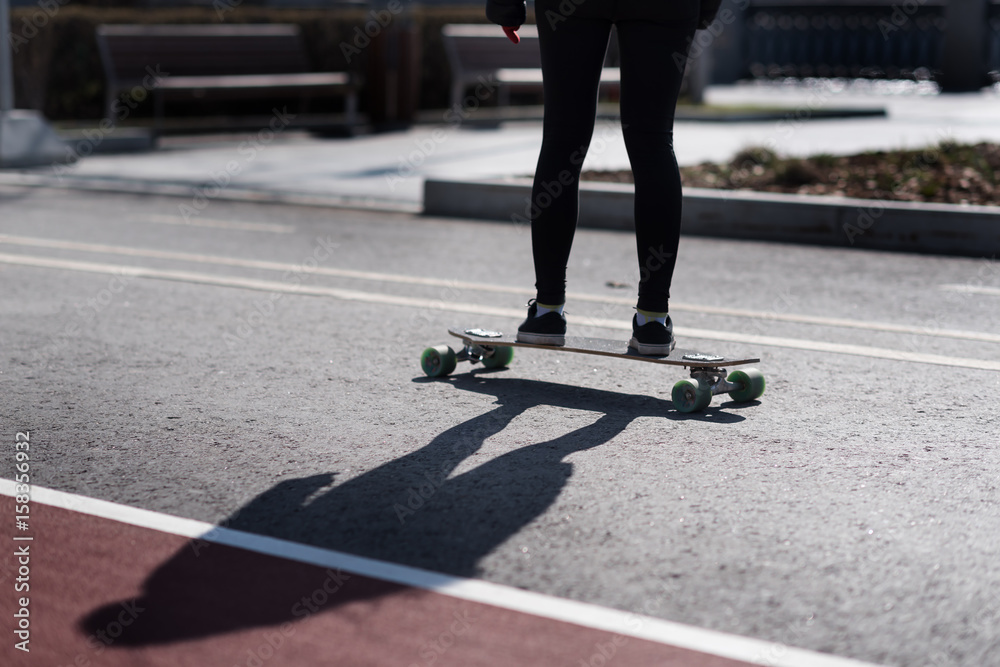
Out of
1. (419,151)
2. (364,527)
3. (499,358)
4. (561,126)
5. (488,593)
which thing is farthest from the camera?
(419,151)

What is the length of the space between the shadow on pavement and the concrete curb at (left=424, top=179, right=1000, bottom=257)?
4714mm

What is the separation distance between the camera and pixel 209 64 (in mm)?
17188

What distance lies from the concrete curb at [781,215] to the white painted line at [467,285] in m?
1.51

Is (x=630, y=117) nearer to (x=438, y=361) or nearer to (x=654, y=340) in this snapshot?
(x=654, y=340)

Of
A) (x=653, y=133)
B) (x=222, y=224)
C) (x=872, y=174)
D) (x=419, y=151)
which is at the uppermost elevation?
(x=653, y=133)

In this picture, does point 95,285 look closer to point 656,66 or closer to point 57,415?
point 57,415

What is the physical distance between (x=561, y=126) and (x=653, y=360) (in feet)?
2.76

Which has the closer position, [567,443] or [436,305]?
[567,443]

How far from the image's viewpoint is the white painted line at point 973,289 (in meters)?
6.81

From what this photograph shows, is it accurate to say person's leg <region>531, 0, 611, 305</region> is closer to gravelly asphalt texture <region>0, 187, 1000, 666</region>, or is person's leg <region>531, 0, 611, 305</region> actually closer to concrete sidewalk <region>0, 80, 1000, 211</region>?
gravelly asphalt texture <region>0, 187, 1000, 666</region>

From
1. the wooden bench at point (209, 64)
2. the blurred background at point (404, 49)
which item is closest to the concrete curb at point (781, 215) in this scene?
the wooden bench at point (209, 64)

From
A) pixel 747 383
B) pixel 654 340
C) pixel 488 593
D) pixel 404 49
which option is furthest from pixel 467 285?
pixel 404 49

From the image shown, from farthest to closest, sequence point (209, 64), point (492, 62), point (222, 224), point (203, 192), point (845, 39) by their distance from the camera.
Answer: point (845, 39), point (492, 62), point (209, 64), point (203, 192), point (222, 224)

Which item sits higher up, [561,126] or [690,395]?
[561,126]
